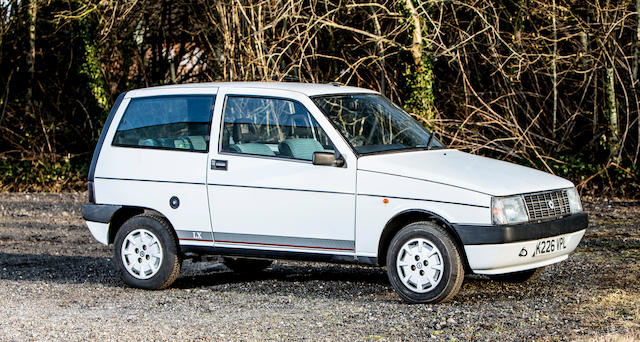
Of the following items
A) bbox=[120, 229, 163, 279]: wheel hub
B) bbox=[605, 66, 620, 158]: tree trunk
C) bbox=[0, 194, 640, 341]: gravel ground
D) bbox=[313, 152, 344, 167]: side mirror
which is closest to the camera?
bbox=[0, 194, 640, 341]: gravel ground

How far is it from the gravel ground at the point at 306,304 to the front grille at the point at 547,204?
27.4 inches

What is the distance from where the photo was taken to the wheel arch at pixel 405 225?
738cm

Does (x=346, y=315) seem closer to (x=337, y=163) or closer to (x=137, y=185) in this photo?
(x=337, y=163)

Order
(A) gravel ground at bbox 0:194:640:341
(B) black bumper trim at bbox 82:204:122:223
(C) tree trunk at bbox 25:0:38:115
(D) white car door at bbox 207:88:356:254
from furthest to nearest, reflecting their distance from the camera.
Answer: (C) tree trunk at bbox 25:0:38:115
(B) black bumper trim at bbox 82:204:122:223
(D) white car door at bbox 207:88:356:254
(A) gravel ground at bbox 0:194:640:341

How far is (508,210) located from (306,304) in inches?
71.6

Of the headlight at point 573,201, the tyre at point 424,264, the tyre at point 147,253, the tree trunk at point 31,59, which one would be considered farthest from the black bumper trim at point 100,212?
the tree trunk at point 31,59

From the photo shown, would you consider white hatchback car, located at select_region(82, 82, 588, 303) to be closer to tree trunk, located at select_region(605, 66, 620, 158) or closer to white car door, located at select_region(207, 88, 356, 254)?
white car door, located at select_region(207, 88, 356, 254)

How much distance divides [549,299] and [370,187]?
172 cm

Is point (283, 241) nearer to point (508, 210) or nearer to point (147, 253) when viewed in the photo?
point (147, 253)

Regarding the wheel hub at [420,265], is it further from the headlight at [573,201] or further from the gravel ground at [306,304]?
the headlight at [573,201]

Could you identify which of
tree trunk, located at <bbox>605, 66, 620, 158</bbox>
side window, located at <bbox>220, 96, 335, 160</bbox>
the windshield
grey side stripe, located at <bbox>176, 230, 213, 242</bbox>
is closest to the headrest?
side window, located at <bbox>220, 96, 335, 160</bbox>

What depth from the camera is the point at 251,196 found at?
8078mm

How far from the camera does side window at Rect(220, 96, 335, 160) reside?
26.2 ft

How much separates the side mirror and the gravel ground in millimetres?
1151
